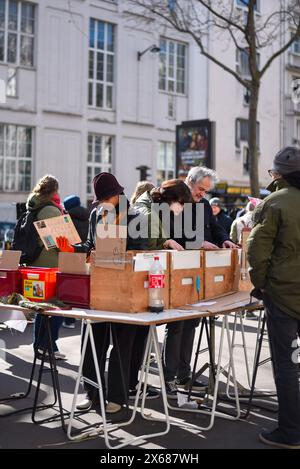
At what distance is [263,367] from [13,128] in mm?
15845

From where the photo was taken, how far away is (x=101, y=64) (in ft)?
73.9

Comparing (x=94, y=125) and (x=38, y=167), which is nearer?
(x=38, y=167)

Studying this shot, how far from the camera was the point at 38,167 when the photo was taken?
67.7ft

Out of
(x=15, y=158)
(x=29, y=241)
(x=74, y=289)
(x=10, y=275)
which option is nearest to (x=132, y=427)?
(x=74, y=289)

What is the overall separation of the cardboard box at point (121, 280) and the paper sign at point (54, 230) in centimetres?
66

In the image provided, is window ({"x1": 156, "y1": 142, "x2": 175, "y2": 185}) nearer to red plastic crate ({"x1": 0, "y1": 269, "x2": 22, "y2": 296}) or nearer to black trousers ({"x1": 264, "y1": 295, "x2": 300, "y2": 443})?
red plastic crate ({"x1": 0, "y1": 269, "x2": 22, "y2": 296})

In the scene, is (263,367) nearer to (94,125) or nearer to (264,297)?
(264,297)

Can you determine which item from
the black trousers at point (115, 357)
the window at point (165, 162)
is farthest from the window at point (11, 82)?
the black trousers at point (115, 357)

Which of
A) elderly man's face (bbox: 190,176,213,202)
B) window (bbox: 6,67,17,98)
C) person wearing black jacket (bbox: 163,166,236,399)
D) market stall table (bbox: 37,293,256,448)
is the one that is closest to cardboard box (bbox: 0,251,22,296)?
market stall table (bbox: 37,293,256,448)

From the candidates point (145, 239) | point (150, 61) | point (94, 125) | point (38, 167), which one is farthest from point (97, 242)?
point (150, 61)

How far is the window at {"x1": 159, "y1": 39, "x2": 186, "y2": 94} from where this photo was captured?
24422 millimetres

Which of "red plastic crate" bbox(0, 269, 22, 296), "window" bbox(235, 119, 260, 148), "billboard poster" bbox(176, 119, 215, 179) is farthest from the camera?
"window" bbox(235, 119, 260, 148)

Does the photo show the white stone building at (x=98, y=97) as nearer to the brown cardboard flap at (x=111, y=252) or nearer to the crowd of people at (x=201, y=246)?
the crowd of people at (x=201, y=246)

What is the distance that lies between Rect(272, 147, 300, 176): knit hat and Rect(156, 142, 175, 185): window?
20.4 m
